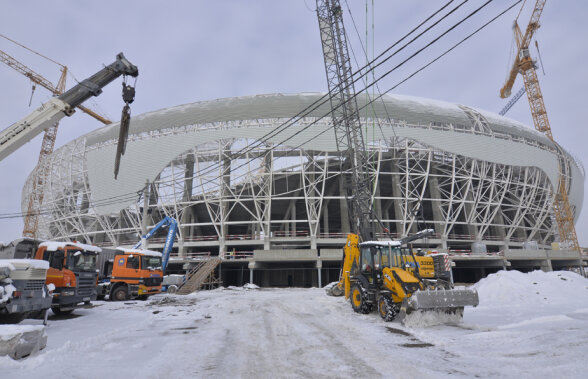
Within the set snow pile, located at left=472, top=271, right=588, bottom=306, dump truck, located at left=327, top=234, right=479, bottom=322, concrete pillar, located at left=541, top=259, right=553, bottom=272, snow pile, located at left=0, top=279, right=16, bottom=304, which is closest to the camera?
snow pile, located at left=0, top=279, right=16, bottom=304

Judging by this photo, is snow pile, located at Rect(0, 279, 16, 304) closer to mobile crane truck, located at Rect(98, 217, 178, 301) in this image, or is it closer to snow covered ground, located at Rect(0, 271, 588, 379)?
→ snow covered ground, located at Rect(0, 271, 588, 379)

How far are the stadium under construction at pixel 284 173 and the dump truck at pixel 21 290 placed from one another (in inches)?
801

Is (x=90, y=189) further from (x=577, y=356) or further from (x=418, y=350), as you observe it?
(x=577, y=356)

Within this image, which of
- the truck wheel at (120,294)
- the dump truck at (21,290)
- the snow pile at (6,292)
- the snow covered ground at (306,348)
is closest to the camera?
the snow covered ground at (306,348)

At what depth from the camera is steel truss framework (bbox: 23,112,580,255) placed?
30.8 m

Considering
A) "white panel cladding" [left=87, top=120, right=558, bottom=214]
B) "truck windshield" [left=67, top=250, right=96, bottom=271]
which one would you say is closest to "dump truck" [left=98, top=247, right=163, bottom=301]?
"truck windshield" [left=67, top=250, right=96, bottom=271]

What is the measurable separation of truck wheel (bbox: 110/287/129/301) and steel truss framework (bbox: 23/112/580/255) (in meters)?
13.8

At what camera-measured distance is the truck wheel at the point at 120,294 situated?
50.7 ft

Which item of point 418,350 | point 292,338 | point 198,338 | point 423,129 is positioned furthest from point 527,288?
point 423,129

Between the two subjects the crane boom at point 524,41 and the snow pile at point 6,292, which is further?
the crane boom at point 524,41

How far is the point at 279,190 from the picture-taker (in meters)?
38.5

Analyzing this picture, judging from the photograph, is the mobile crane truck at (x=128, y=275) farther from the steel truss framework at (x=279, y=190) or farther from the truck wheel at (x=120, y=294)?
the steel truss framework at (x=279, y=190)

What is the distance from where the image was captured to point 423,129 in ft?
104

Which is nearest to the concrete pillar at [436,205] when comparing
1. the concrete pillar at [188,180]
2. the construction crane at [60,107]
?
the concrete pillar at [188,180]
